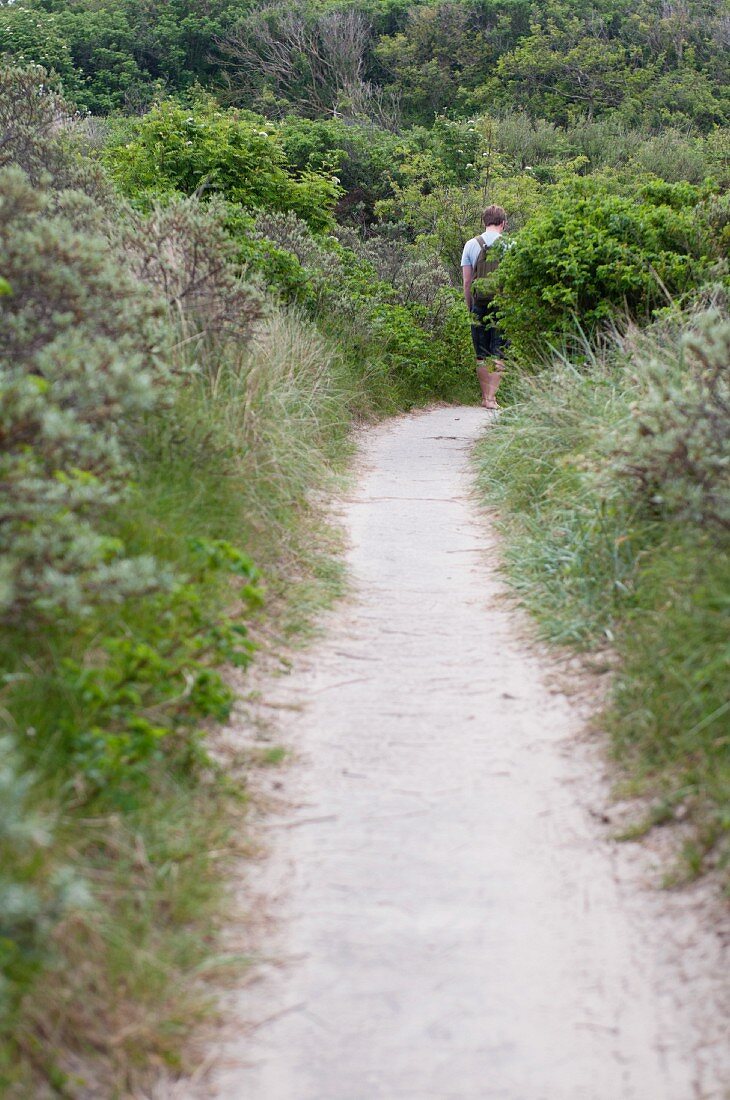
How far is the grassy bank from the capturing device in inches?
137

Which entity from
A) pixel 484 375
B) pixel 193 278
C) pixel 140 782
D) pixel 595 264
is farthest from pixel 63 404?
pixel 484 375

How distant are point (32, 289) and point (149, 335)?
0.67m

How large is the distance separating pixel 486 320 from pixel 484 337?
38.0 inches

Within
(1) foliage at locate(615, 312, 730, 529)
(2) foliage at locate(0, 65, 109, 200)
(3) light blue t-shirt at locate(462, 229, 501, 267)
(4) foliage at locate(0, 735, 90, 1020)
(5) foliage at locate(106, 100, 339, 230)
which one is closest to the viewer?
(4) foliage at locate(0, 735, 90, 1020)

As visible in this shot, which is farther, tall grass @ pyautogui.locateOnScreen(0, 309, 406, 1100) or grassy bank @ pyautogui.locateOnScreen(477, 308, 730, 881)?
grassy bank @ pyautogui.locateOnScreen(477, 308, 730, 881)

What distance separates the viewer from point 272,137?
476 inches

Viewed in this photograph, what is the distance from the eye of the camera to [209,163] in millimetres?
11062

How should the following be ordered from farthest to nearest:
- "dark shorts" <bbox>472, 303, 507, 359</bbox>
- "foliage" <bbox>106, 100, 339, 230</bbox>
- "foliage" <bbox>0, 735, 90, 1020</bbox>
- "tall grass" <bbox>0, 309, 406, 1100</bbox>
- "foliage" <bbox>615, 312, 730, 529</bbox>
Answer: "dark shorts" <bbox>472, 303, 507, 359</bbox>, "foliage" <bbox>106, 100, 339, 230</bbox>, "foliage" <bbox>615, 312, 730, 529</bbox>, "tall grass" <bbox>0, 309, 406, 1100</bbox>, "foliage" <bbox>0, 735, 90, 1020</bbox>

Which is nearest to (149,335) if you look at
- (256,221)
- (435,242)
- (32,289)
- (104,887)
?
(32,289)

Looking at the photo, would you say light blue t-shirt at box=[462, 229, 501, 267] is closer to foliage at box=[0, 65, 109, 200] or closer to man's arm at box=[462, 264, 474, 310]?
man's arm at box=[462, 264, 474, 310]

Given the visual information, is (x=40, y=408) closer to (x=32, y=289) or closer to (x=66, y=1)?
(x=32, y=289)

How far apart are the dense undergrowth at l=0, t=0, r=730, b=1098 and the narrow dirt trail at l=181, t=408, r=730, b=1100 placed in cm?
22

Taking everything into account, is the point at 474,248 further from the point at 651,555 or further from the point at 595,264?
the point at 651,555

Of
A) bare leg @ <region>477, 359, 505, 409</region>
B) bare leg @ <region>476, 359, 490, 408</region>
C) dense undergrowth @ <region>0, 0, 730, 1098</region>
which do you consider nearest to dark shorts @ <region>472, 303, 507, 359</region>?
bare leg @ <region>476, 359, 490, 408</region>
